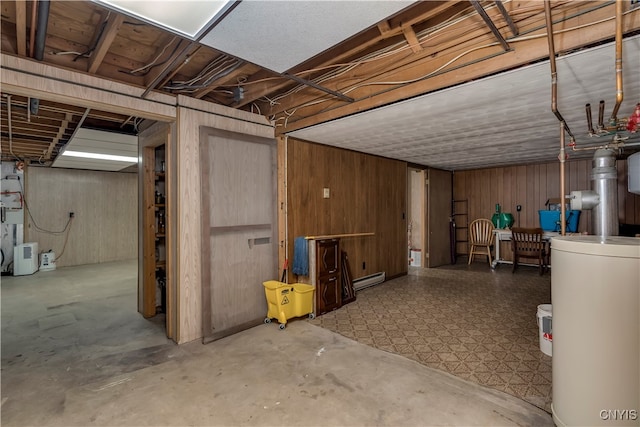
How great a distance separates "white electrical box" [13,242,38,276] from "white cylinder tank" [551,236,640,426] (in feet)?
28.9

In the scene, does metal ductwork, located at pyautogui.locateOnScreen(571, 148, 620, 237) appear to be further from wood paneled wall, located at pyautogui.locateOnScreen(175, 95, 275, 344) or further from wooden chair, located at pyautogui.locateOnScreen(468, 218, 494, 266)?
wooden chair, located at pyautogui.locateOnScreen(468, 218, 494, 266)

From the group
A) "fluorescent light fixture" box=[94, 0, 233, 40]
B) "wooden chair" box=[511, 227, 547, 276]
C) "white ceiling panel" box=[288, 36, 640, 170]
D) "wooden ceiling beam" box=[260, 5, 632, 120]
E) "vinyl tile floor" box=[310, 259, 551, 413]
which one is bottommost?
"vinyl tile floor" box=[310, 259, 551, 413]

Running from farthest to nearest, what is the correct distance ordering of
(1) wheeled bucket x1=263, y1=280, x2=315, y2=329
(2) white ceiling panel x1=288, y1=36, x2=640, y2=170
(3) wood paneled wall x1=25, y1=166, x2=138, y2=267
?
1. (3) wood paneled wall x1=25, y1=166, x2=138, y2=267
2. (1) wheeled bucket x1=263, y1=280, x2=315, y2=329
3. (2) white ceiling panel x1=288, y1=36, x2=640, y2=170

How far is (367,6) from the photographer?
5.08ft

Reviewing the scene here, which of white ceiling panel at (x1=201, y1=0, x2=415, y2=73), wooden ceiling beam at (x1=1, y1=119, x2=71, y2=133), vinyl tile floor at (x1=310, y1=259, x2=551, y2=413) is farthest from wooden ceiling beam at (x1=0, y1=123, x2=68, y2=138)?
vinyl tile floor at (x1=310, y1=259, x2=551, y2=413)

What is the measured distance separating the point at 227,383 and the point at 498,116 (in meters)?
3.39

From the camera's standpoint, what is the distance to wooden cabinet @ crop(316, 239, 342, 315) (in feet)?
12.1

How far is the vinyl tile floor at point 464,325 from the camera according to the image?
234 cm

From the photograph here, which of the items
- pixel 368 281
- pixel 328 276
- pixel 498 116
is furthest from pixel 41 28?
pixel 368 281

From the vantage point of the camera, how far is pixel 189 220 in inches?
116

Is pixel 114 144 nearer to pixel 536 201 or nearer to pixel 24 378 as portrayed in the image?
pixel 24 378

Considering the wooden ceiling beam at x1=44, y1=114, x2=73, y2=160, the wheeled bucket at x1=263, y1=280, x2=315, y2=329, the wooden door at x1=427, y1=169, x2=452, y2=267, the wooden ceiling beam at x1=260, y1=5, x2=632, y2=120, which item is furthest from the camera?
the wooden door at x1=427, y1=169, x2=452, y2=267

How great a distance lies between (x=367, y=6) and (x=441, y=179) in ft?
19.6

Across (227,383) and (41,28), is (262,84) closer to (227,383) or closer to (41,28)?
(41,28)
